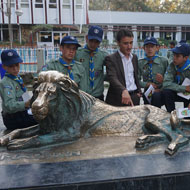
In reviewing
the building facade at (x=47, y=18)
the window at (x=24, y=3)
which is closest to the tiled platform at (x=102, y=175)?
the building facade at (x=47, y=18)

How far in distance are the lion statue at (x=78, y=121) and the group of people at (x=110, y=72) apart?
449 mm

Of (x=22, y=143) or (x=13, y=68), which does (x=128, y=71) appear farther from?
(x=22, y=143)

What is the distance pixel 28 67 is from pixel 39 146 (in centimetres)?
1002

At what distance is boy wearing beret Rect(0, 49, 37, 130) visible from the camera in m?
3.58

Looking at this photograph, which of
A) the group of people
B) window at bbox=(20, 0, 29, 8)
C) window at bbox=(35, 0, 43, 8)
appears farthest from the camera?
window at bbox=(35, 0, 43, 8)

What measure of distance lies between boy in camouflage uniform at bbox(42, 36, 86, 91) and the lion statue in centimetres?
72

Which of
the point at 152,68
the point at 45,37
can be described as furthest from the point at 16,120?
the point at 45,37

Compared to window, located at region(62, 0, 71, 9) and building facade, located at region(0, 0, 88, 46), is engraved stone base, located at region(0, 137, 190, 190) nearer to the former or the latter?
building facade, located at region(0, 0, 88, 46)

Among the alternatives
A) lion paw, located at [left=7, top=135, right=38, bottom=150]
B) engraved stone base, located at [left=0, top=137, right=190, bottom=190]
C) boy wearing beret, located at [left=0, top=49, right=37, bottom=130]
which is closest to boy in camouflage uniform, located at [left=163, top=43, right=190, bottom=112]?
engraved stone base, located at [left=0, top=137, right=190, bottom=190]

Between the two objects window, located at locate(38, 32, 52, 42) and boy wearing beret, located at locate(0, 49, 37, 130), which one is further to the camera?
window, located at locate(38, 32, 52, 42)

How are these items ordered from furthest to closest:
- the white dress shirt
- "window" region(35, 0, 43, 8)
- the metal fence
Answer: "window" region(35, 0, 43, 8) < the metal fence < the white dress shirt

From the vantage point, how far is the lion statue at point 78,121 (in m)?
2.87

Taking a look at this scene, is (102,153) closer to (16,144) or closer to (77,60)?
(16,144)

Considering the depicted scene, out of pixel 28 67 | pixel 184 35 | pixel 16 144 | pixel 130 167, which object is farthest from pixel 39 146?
pixel 184 35
